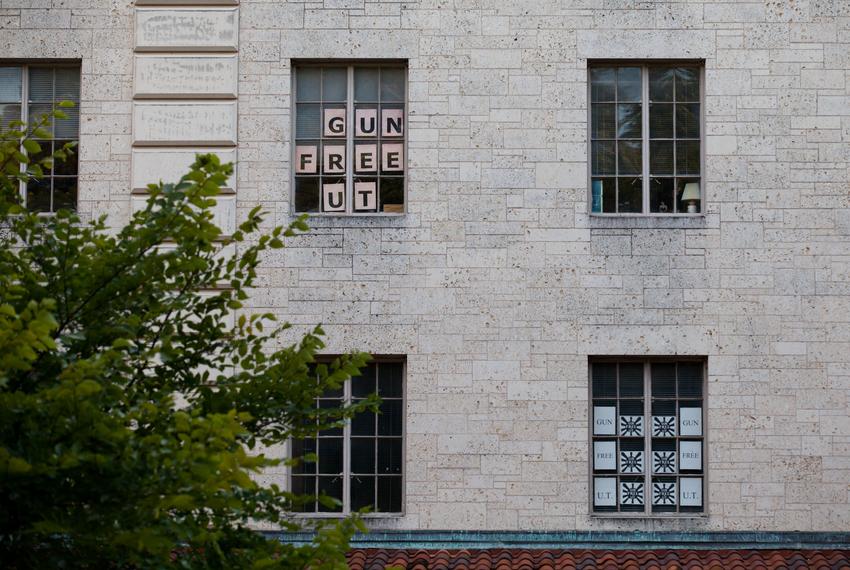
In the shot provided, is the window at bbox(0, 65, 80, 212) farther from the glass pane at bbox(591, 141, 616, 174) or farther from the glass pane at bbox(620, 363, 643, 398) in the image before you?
the glass pane at bbox(620, 363, 643, 398)

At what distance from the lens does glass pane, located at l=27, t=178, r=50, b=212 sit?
1812cm

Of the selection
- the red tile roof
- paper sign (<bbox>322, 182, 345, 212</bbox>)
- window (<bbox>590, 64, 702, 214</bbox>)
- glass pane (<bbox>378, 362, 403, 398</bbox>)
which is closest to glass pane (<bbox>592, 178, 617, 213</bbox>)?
window (<bbox>590, 64, 702, 214</bbox>)

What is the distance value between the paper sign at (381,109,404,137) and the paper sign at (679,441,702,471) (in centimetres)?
554

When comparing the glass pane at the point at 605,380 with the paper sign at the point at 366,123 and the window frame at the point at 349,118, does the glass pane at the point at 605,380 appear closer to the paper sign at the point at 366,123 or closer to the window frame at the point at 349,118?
the window frame at the point at 349,118

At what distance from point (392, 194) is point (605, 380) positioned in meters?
3.73

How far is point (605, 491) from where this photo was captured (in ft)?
57.9

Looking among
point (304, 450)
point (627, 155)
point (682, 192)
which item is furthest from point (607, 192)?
point (304, 450)

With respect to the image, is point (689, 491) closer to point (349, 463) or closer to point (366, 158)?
point (349, 463)

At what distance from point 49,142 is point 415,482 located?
6710 mm

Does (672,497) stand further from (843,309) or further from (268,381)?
(268,381)

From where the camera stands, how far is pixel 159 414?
916 cm

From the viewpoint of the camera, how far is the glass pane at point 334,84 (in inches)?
716

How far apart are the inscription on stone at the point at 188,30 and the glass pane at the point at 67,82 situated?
1.04 meters

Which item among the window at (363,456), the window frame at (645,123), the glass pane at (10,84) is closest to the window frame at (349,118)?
the window at (363,456)
